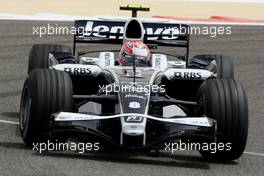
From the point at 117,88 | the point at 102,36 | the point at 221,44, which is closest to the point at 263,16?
the point at 221,44

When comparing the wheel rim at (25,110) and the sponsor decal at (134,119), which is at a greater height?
the sponsor decal at (134,119)

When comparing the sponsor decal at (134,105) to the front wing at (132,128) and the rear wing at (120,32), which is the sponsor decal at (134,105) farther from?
the rear wing at (120,32)

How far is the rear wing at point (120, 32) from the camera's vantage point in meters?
13.0

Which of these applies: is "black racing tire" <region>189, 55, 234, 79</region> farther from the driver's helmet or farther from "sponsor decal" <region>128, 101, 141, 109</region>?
"sponsor decal" <region>128, 101, 141, 109</region>

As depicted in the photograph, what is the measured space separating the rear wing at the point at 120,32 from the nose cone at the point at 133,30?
1.93ft

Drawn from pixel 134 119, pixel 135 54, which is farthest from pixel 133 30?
pixel 134 119

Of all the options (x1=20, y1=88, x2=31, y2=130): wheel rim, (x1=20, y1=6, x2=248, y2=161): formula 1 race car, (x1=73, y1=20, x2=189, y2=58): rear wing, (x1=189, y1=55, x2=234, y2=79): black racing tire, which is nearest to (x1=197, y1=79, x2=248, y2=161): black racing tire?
(x1=20, y1=6, x2=248, y2=161): formula 1 race car

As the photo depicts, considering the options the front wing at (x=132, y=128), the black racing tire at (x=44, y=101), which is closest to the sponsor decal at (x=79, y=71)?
the black racing tire at (x=44, y=101)

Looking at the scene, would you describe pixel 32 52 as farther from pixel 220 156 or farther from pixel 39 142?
pixel 220 156

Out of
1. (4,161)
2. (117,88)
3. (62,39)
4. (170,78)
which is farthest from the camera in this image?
(62,39)

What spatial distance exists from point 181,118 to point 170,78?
1.53 metres

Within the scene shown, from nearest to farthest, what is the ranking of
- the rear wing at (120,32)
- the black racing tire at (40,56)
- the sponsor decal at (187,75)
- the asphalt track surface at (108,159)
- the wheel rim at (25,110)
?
the asphalt track surface at (108,159) < the wheel rim at (25,110) < the sponsor decal at (187,75) < the black racing tire at (40,56) < the rear wing at (120,32)

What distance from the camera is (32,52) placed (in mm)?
12961

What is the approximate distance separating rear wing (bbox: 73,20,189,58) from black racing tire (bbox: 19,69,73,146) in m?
2.86
